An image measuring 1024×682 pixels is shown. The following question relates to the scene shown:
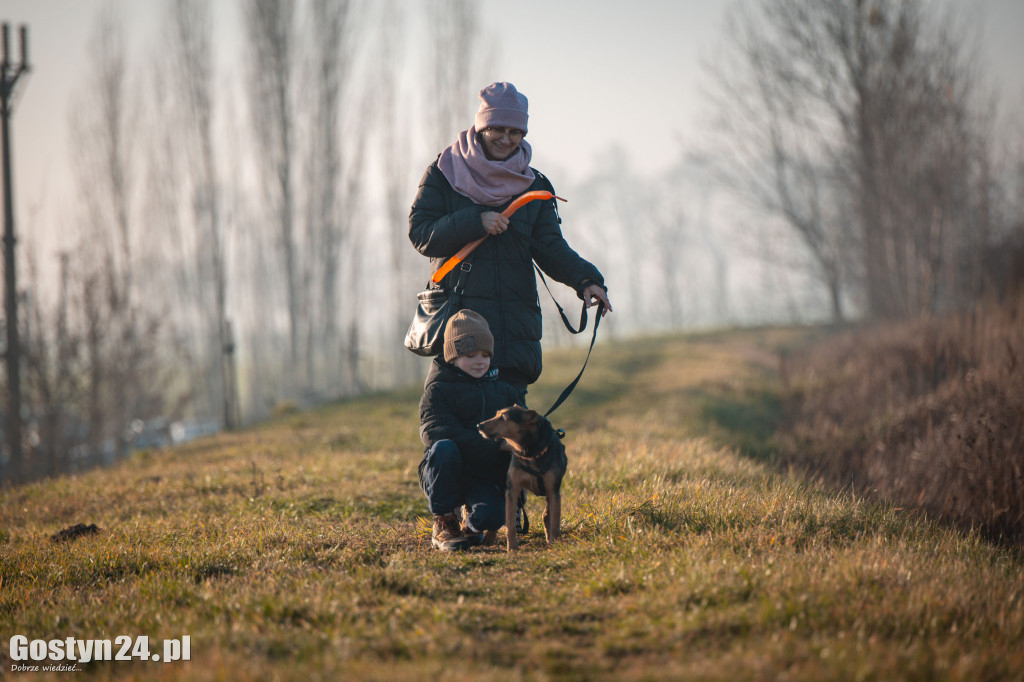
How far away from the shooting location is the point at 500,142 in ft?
14.4

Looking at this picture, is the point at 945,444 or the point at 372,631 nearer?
the point at 372,631

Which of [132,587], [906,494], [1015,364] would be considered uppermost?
[1015,364]

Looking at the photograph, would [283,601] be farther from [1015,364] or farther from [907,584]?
[1015,364]

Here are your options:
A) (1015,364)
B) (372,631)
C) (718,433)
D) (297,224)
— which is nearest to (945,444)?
(1015,364)

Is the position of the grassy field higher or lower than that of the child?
lower

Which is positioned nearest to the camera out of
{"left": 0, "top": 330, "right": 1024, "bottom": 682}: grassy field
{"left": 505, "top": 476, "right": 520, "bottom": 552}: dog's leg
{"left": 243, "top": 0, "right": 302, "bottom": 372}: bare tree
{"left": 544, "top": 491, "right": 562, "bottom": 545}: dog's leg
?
{"left": 0, "top": 330, "right": 1024, "bottom": 682}: grassy field

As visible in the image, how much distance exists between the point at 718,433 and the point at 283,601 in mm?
8186

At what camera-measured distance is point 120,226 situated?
80.2 ft

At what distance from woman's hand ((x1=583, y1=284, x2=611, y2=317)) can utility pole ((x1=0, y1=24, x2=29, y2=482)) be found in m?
11.5

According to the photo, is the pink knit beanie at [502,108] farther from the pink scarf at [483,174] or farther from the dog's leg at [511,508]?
the dog's leg at [511,508]

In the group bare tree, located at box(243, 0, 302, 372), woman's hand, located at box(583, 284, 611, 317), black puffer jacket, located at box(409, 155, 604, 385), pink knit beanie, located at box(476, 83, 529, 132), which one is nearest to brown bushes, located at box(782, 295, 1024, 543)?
woman's hand, located at box(583, 284, 611, 317)

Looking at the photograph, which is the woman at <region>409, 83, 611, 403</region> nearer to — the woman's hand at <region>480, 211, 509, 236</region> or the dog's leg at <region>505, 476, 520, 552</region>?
→ the woman's hand at <region>480, 211, 509, 236</region>

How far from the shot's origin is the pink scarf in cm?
438

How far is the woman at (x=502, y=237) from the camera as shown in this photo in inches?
171
